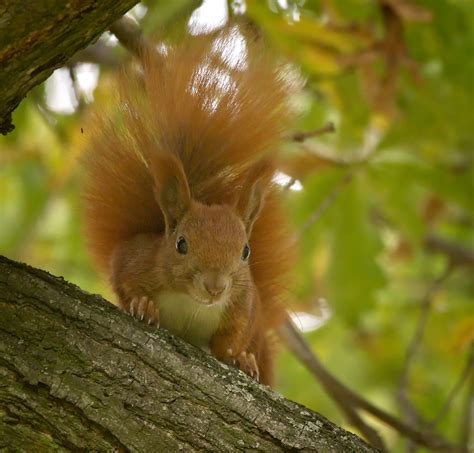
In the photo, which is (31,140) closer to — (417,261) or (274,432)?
(417,261)

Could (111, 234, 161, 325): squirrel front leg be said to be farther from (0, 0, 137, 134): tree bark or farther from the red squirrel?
(0, 0, 137, 134): tree bark

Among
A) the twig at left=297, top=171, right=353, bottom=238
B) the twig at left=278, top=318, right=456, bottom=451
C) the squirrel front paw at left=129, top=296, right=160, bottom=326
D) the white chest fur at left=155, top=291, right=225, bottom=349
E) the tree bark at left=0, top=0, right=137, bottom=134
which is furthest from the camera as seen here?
the twig at left=297, top=171, right=353, bottom=238

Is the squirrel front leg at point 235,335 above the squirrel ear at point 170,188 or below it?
below

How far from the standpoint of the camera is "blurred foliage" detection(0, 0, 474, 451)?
318cm

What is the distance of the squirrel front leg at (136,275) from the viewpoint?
2512 millimetres

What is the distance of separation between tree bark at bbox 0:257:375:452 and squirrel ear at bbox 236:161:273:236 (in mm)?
655

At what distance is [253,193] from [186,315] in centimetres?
39

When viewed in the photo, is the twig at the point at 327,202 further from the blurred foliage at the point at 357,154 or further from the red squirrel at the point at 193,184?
the red squirrel at the point at 193,184

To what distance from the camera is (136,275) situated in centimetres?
262

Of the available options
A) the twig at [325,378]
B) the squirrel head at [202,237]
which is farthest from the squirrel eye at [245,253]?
the twig at [325,378]

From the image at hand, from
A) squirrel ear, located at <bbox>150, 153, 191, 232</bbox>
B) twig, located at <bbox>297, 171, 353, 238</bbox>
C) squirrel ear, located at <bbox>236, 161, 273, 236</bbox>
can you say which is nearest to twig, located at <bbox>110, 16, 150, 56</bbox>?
squirrel ear, located at <bbox>150, 153, 191, 232</bbox>

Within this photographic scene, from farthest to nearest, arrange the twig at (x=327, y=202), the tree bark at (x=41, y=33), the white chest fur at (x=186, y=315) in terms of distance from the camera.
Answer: the twig at (x=327, y=202) < the white chest fur at (x=186, y=315) < the tree bark at (x=41, y=33)

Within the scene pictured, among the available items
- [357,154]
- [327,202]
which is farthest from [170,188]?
[357,154]

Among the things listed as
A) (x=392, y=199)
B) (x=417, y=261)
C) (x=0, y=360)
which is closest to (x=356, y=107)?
(x=392, y=199)
